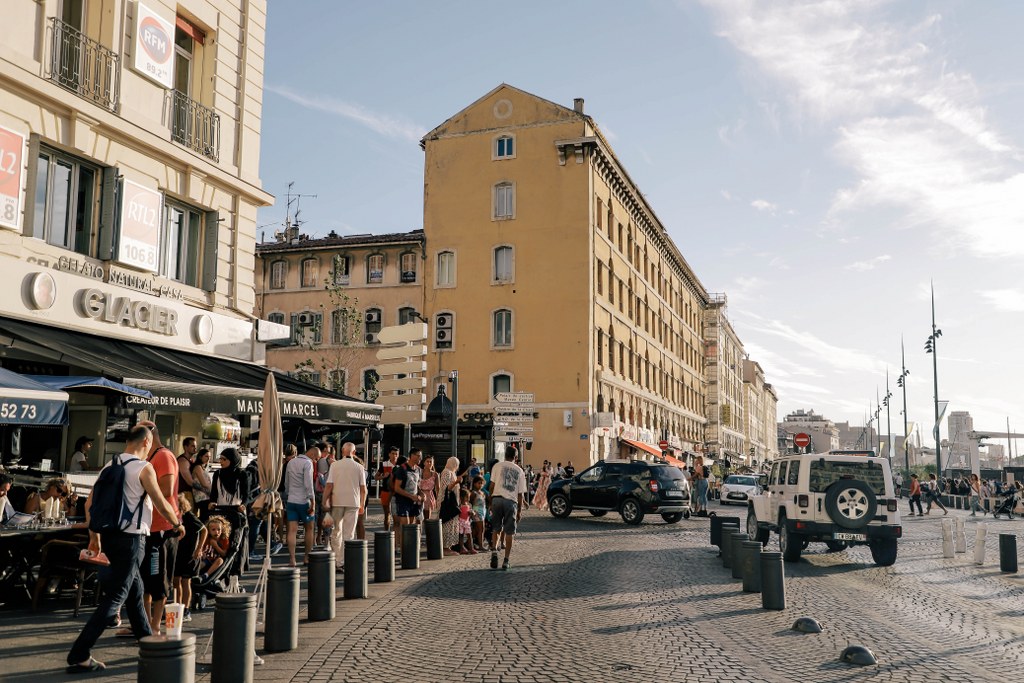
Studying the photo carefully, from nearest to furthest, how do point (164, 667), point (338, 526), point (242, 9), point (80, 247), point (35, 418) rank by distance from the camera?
point (164, 667)
point (35, 418)
point (338, 526)
point (80, 247)
point (242, 9)

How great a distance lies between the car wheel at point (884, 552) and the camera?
15.6 meters

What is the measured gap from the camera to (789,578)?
13.7 metres

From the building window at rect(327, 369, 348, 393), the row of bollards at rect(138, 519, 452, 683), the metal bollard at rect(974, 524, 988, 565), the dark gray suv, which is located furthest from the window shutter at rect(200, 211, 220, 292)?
the building window at rect(327, 369, 348, 393)

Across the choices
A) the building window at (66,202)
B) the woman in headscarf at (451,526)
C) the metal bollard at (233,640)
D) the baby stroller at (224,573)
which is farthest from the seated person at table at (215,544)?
the woman in headscarf at (451,526)

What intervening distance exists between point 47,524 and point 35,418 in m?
1.18

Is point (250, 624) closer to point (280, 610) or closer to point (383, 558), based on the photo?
point (280, 610)

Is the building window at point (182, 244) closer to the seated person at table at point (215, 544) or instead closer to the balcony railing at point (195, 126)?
the balcony railing at point (195, 126)

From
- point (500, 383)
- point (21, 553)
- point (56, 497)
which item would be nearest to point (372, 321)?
point (500, 383)


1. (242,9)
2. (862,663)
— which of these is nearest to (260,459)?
(862,663)

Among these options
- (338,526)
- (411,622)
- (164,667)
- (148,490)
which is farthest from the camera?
(338,526)

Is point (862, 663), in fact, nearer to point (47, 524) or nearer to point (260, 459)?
point (260, 459)

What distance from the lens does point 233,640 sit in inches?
252

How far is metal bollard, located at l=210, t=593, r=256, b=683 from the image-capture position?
6355 mm

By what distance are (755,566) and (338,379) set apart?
32.9 meters
